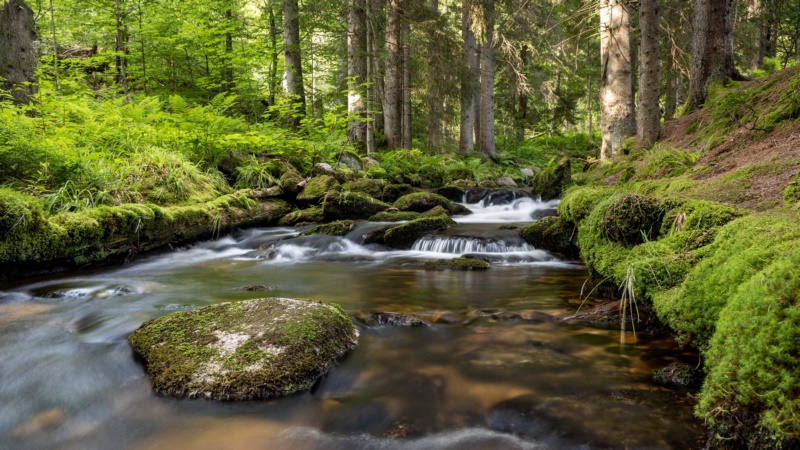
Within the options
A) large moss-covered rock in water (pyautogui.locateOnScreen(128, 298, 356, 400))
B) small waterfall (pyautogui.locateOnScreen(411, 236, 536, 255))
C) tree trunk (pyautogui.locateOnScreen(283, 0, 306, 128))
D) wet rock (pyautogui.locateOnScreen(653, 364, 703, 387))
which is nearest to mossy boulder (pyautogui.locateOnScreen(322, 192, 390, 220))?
small waterfall (pyautogui.locateOnScreen(411, 236, 536, 255))

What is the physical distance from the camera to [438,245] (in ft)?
27.2

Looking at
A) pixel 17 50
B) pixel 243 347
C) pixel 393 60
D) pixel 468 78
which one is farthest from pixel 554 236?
pixel 17 50

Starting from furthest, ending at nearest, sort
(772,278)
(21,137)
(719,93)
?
(719,93), (21,137), (772,278)

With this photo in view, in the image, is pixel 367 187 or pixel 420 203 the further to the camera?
pixel 367 187

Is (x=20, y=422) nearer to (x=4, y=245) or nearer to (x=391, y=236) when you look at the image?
(x=4, y=245)

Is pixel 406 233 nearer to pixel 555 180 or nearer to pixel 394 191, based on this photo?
pixel 394 191

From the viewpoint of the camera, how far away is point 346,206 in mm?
10312

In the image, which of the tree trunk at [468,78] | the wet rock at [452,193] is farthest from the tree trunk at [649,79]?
the tree trunk at [468,78]

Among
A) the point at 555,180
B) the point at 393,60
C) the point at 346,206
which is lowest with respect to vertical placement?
the point at 346,206

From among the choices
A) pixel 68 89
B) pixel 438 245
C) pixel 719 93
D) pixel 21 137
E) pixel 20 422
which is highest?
pixel 68 89

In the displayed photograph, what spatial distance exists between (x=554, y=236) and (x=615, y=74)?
4.63 m

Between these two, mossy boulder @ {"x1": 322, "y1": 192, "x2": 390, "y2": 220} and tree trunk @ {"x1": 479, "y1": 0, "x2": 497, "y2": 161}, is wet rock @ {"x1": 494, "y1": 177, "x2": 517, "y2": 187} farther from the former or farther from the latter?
mossy boulder @ {"x1": 322, "y1": 192, "x2": 390, "y2": 220}

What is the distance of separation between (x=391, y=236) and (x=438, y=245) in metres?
0.87

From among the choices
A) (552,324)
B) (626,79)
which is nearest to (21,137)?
(552,324)
